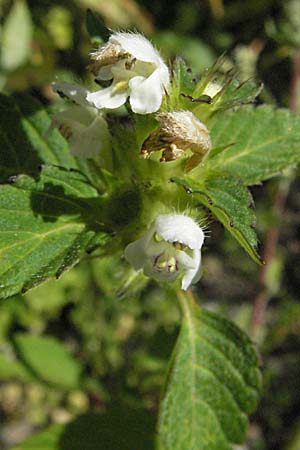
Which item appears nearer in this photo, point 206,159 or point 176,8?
point 206,159

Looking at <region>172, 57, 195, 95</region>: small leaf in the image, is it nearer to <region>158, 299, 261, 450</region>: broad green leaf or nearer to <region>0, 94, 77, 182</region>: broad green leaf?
<region>0, 94, 77, 182</region>: broad green leaf

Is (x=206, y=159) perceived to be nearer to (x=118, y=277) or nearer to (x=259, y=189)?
(x=118, y=277)

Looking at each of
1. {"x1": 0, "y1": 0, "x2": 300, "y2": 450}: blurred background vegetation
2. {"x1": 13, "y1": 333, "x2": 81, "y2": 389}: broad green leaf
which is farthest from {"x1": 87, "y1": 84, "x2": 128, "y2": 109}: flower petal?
{"x1": 13, "y1": 333, "x2": 81, "y2": 389}: broad green leaf

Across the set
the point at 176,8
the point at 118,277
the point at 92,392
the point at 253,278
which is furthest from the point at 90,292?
the point at 176,8

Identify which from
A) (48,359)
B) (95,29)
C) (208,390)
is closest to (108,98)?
(95,29)

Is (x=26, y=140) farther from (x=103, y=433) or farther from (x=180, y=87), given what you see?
(x=103, y=433)

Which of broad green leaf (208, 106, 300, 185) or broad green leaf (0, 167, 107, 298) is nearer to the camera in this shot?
broad green leaf (0, 167, 107, 298)
